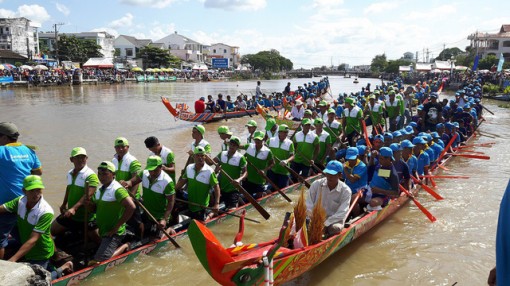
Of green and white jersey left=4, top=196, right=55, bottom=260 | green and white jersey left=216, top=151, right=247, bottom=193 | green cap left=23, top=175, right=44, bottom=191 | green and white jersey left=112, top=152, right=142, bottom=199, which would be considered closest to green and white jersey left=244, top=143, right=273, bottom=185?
green and white jersey left=216, top=151, right=247, bottom=193

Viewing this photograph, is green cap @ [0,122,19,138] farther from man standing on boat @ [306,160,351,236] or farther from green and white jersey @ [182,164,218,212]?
man standing on boat @ [306,160,351,236]

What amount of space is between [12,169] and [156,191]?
6.12ft

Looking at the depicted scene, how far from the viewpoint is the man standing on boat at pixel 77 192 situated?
5.11m

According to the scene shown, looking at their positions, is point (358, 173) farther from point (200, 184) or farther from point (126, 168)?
point (126, 168)

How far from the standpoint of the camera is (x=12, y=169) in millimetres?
4797

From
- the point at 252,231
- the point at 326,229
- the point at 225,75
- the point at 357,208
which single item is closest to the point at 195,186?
the point at 252,231

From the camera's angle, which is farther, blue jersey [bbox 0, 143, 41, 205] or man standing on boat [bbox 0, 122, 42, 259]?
blue jersey [bbox 0, 143, 41, 205]

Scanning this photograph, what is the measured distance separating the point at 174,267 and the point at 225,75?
72.7m

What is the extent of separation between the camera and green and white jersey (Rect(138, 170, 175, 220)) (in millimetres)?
5715

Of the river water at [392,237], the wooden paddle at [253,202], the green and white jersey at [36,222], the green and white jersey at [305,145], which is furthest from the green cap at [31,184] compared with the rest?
the green and white jersey at [305,145]

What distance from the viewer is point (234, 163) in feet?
23.5

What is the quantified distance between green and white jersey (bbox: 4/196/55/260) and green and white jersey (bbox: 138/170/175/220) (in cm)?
161

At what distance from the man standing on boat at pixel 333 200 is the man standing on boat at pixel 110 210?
101 inches

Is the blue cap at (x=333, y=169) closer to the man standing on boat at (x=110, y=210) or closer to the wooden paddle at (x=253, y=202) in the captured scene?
the wooden paddle at (x=253, y=202)
